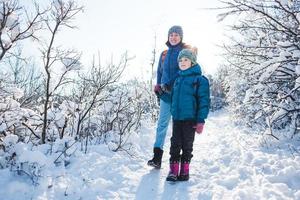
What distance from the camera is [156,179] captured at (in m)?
5.05

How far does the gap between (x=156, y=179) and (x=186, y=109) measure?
1.05 m

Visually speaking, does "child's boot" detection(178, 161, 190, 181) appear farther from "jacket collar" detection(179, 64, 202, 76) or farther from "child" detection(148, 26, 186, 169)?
"jacket collar" detection(179, 64, 202, 76)

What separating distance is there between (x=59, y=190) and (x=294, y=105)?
4.35 m

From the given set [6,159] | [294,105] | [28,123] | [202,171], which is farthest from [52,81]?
[294,105]

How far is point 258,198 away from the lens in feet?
13.0

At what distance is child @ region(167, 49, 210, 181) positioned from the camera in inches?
196

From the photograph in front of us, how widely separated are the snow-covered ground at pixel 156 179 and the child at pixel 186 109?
285 millimetres

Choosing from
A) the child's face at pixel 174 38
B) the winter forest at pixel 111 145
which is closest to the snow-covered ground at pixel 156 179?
the winter forest at pixel 111 145

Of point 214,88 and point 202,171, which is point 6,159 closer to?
point 202,171

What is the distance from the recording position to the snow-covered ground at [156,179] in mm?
4012

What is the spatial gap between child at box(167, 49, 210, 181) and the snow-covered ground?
285mm

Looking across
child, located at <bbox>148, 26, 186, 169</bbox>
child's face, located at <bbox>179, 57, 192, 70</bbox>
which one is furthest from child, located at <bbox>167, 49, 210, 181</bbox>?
child, located at <bbox>148, 26, 186, 169</bbox>

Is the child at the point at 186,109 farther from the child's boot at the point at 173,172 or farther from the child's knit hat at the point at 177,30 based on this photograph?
the child's knit hat at the point at 177,30

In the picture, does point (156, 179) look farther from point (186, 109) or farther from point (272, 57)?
point (272, 57)
